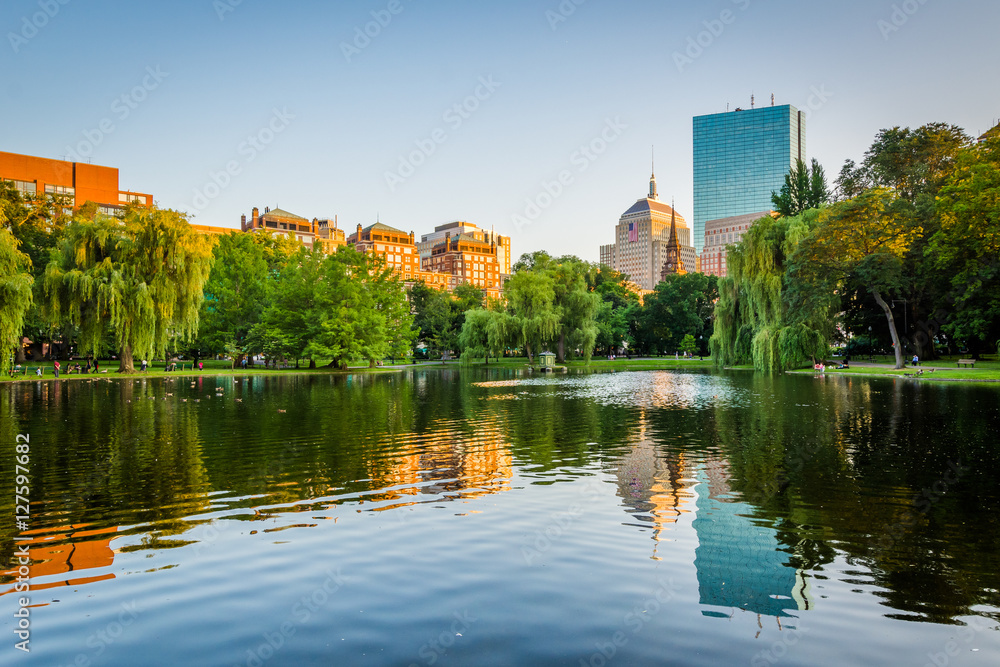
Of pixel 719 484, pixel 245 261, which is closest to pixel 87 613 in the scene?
pixel 719 484

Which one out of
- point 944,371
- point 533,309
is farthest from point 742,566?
point 533,309

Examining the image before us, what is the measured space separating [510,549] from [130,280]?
139 feet

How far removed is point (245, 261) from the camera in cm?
6050

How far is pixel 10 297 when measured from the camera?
31797 millimetres

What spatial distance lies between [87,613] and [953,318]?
55.0 meters

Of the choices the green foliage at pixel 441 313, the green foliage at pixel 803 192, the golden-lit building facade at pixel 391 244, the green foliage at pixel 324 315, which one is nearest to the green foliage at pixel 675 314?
the green foliage at pixel 803 192

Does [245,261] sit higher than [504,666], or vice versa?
[245,261]

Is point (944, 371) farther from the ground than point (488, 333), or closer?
Result: closer

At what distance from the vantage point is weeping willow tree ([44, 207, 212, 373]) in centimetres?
3991

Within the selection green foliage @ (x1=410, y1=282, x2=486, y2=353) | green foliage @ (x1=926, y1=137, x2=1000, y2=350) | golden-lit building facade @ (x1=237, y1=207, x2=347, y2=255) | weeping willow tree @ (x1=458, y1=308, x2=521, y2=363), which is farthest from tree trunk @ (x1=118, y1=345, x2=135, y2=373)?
golden-lit building facade @ (x1=237, y1=207, x2=347, y2=255)

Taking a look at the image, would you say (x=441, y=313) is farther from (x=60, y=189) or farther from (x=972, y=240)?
(x=60, y=189)

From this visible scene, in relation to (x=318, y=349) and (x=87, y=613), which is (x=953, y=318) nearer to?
(x=318, y=349)

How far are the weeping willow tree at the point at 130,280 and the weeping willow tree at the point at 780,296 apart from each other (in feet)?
132

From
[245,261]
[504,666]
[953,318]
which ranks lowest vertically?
[504,666]
